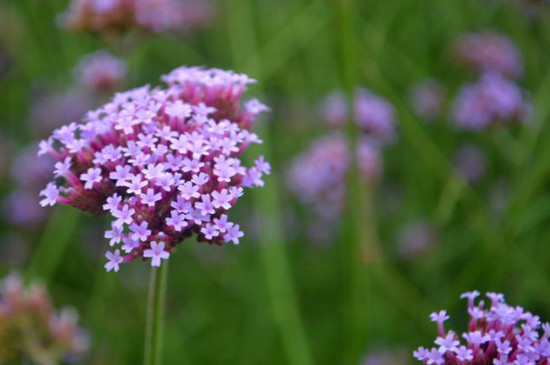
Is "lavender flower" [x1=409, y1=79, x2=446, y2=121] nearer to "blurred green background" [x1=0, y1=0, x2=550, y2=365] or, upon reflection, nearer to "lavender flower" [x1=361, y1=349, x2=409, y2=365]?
"blurred green background" [x1=0, y1=0, x2=550, y2=365]

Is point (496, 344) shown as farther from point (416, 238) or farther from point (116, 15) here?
point (416, 238)

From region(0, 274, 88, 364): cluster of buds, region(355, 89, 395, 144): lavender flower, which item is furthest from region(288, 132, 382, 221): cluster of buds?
region(0, 274, 88, 364): cluster of buds

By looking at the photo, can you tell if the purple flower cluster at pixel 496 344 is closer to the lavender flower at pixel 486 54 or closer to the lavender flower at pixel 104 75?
the lavender flower at pixel 104 75

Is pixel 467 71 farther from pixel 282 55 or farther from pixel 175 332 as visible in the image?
pixel 175 332

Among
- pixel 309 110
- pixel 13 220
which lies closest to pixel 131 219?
pixel 13 220

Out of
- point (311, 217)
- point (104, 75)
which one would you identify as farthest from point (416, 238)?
point (104, 75)

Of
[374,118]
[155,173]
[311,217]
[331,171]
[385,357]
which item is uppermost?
[311,217]

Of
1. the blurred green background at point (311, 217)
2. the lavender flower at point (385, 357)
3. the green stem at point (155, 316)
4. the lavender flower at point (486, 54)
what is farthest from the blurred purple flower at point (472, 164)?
the green stem at point (155, 316)
